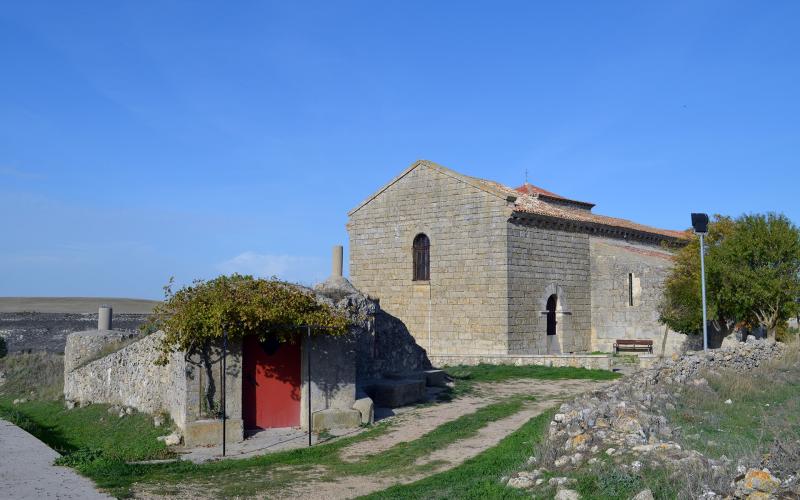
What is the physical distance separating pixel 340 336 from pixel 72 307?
5019 centimetres

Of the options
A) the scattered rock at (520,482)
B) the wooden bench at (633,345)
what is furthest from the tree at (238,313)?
the wooden bench at (633,345)

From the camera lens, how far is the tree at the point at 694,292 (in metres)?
23.9

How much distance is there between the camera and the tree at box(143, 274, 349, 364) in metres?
11.6

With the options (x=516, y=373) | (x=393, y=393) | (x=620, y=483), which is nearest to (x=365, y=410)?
(x=393, y=393)

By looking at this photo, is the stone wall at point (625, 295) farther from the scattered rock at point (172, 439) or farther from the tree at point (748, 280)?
the scattered rock at point (172, 439)

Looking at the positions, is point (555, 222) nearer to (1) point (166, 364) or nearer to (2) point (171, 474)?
(1) point (166, 364)

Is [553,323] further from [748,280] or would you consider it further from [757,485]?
[757,485]

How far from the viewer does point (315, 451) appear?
11109mm

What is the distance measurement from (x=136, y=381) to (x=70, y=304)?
4942 centimetres

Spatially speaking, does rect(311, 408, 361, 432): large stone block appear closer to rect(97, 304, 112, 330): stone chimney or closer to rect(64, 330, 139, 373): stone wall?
rect(64, 330, 139, 373): stone wall

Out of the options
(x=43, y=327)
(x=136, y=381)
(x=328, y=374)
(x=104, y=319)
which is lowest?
(x=136, y=381)

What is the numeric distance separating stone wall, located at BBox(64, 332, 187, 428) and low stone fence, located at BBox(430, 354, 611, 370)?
11.5 metres

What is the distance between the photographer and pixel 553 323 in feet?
88.5

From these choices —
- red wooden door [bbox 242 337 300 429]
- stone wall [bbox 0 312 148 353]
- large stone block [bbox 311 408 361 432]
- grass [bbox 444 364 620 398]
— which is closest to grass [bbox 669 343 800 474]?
grass [bbox 444 364 620 398]
